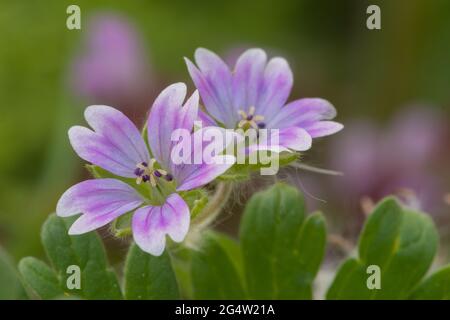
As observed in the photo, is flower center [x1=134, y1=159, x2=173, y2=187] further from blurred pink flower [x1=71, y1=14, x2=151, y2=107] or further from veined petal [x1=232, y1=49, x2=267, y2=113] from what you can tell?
blurred pink flower [x1=71, y1=14, x2=151, y2=107]

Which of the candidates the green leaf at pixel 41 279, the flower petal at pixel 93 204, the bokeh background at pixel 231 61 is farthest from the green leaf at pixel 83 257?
the bokeh background at pixel 231 61

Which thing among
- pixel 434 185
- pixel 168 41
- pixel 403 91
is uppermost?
pixel 168 41

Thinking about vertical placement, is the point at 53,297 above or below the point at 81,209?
below

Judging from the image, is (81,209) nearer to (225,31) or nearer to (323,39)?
(225,31)

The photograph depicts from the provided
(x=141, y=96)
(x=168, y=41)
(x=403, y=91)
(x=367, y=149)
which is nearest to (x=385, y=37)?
(x=403, y=91)

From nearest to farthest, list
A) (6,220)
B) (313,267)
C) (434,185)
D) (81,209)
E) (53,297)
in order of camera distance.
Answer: (81,209) < (53,297) < (313,267) < (6,220) < (434,185)

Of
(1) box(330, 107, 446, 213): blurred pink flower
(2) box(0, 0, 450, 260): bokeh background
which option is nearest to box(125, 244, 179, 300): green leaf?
(2) box(0, 0, 450, 260): bokeh background

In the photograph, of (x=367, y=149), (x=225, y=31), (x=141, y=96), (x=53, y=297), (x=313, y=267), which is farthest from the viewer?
(x=225, y=31)
